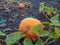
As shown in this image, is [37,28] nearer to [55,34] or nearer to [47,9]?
[55,34]

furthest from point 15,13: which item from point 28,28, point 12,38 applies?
point 12,38

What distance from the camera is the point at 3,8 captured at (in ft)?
11.5

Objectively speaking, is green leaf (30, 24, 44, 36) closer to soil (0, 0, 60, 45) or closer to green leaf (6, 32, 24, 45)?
green leaf (6, 32, 24, 45)

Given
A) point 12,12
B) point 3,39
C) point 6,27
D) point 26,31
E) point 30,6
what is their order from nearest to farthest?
point 26,31 < point 3,39 < point 6,27 < point 12,12 < point 30,6

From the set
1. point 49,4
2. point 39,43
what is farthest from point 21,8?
point 39,43

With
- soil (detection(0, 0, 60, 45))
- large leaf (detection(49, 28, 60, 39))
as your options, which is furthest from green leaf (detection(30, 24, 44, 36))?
soil (detection(0, 0, 60, 45))

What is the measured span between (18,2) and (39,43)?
69.0 inches

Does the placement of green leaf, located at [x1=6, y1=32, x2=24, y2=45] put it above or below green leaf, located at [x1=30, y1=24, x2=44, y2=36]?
below

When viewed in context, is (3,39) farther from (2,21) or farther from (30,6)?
(30,6)

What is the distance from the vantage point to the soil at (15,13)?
2770 mm

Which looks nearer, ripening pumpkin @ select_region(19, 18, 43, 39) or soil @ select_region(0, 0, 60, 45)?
ripening pumpkin @ select_region(19, 18, 43, 39)

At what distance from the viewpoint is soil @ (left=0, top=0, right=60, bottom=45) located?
2.77 metres

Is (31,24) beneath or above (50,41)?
above

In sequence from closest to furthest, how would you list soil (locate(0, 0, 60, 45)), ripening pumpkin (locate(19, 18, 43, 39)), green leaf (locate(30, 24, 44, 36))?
green leaf (locate(30, 24, 44, 36))
ripening pumpkin (locate(19, 18, 43, 39))
soil (locate(0, 0, 60, 45))
